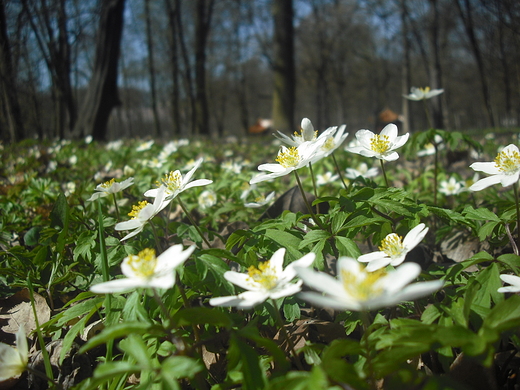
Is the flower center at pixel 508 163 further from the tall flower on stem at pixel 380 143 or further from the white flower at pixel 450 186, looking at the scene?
the white flower at pixel 450 186

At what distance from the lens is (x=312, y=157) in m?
1.54

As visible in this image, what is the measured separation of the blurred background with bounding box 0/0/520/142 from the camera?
744 cm

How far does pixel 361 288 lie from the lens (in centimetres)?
88

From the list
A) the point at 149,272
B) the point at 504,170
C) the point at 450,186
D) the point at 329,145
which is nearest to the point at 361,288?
the point at 149,272

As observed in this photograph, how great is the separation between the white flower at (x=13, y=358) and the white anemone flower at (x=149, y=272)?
0.30 m

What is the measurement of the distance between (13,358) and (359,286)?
3.23ft

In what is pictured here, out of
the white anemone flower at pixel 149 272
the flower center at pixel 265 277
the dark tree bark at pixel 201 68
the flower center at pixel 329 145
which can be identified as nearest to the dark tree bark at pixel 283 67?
the dark tree bark at pixel 201 68

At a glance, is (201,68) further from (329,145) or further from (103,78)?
(329,145)

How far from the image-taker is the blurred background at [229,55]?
24.4 feet

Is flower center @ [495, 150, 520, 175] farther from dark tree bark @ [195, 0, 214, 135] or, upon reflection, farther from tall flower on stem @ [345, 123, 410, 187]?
dark tree bark @ [195, 0, 214, 135]

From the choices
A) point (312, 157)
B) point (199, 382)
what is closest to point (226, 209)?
point (312, 157)

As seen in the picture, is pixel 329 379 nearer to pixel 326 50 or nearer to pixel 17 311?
pixel 17 311

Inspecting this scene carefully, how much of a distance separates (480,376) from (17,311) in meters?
1.93

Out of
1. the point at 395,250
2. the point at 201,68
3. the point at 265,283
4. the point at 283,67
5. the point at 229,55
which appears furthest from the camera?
the point at 229,55
